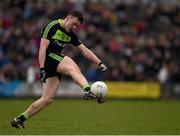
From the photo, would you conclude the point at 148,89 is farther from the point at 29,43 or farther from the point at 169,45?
the point at 29,43

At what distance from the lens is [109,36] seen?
3158 cm

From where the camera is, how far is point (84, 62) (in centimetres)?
3020

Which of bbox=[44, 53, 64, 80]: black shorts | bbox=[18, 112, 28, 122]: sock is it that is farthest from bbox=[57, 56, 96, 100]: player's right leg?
bbox=[18, 112, 28, 122]: sock

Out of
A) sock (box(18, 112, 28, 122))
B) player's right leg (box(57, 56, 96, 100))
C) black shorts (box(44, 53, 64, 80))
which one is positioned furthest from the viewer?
sock (box(18, 112, 28, 122))

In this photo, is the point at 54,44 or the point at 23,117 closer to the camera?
the point at 54,44

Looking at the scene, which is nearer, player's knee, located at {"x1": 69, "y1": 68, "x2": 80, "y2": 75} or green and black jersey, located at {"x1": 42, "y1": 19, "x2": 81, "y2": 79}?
player's knee, located at {"x1": 69, "y1": 68, "x2": 80, "y2": 75}

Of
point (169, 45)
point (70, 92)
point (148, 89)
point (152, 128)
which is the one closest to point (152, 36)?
point (169, 45)

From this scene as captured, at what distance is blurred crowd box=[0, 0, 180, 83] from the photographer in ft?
98.9

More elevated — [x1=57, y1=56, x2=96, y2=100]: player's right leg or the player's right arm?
the player's right arm

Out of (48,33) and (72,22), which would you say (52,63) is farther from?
(72,22)

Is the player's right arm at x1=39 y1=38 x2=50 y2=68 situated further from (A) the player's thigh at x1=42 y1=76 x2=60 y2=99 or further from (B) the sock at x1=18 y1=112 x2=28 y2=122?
(B) the sock at x1=18 y1=112 x2=28 y2=122

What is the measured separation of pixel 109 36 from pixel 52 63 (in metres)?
18.6

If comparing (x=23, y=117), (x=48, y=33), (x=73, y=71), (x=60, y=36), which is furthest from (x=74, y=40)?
(x=23, y=117)

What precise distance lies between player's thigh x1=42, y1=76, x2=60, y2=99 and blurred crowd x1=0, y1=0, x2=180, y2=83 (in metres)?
16.4
